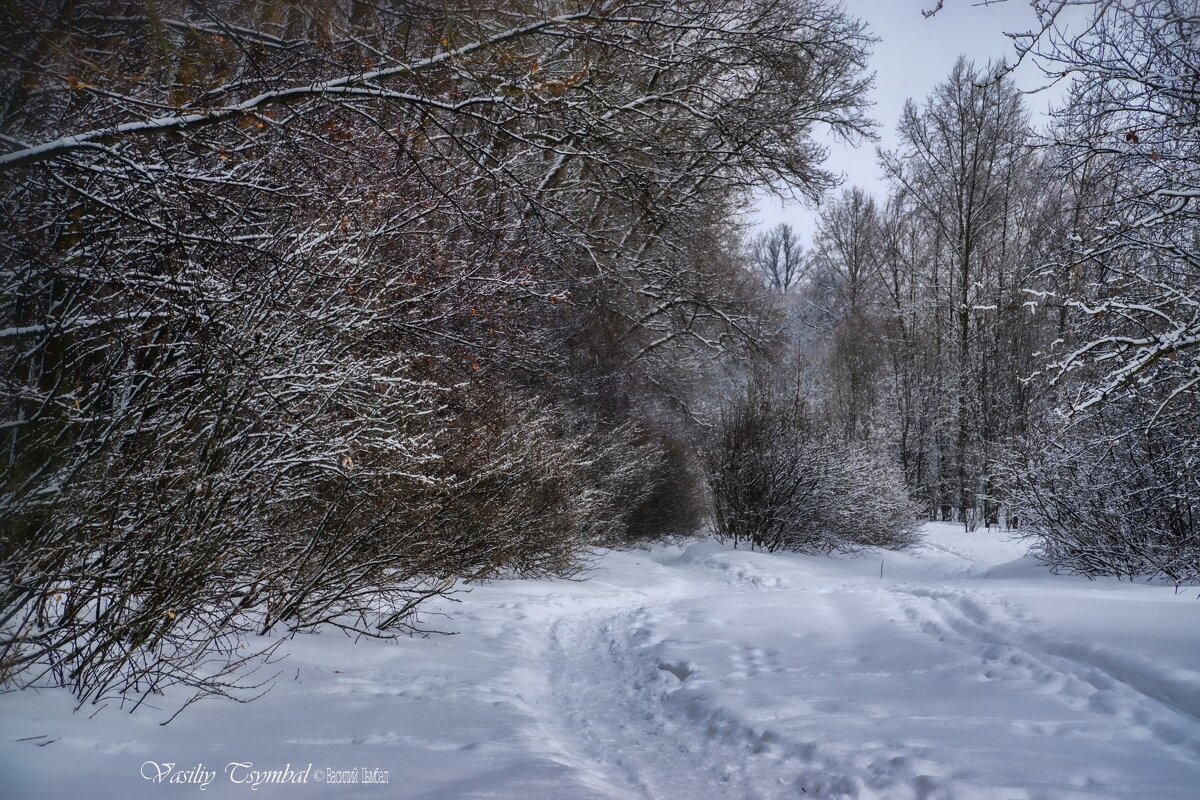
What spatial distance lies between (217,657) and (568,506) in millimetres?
5555

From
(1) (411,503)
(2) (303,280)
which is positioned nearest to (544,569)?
(1) (411,503)

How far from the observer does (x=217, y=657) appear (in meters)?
4.05

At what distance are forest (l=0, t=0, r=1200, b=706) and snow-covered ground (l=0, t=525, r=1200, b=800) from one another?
46cm

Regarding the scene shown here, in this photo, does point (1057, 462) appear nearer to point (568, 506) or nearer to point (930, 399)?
point (568, 506)

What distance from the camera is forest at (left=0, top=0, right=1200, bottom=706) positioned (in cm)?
320

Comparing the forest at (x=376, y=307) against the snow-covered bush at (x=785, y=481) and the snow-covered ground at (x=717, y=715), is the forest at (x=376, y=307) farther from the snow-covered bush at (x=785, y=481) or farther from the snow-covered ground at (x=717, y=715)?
the snow-covered ground at (x=717, y=715)

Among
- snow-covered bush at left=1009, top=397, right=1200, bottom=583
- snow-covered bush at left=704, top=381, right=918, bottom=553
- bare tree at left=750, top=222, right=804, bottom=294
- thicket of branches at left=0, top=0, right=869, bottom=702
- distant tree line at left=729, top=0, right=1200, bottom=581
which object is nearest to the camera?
thicket of branches at left=0, top=0, right=869, bottom=702

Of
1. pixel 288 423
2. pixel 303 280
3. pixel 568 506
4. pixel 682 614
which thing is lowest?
Answer: pixel 682 614

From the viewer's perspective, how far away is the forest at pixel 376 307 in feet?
10.5

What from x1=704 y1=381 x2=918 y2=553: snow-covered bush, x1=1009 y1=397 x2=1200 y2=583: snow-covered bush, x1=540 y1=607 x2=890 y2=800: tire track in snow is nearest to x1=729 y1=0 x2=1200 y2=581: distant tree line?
x1=1009 y1=397 x2=1200 y2=583: snow-covered bush

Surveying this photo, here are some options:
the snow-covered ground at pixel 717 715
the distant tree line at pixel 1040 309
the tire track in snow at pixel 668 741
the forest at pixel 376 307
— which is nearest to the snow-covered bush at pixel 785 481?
the forest at pixel 376 307

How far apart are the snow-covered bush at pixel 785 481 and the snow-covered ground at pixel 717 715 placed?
689 cm

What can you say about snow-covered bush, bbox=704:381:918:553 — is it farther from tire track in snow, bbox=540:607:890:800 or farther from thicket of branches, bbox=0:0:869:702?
thicket of branches, bbox=0:0:869:702

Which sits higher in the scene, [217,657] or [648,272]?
[648,272]
